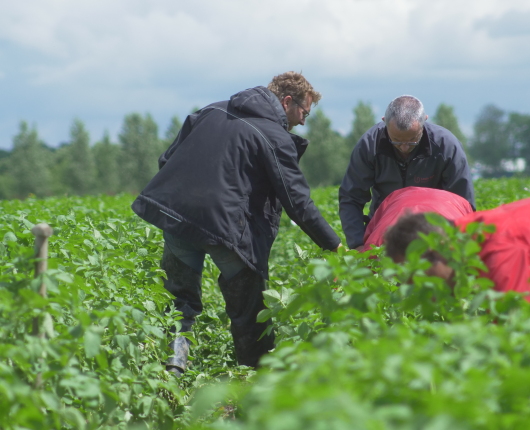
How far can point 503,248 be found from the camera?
237cm

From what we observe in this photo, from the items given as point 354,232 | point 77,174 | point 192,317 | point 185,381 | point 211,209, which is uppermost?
point 211,209

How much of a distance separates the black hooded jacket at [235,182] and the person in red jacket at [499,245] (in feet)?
4.93

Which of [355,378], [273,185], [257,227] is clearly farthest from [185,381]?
[355,378]

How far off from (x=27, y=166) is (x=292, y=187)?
208 feet

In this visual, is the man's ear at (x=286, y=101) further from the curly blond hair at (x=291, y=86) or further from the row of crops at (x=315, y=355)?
the row of crops at (x=315, y=355)

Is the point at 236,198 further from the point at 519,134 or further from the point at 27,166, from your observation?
the point at 519,134

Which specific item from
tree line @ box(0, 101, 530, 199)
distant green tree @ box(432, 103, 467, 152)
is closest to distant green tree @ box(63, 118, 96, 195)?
tree line @ box(0, 101, 530, 199)

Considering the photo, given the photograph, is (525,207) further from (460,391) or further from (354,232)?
(354,232)

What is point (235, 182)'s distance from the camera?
13.0 feet

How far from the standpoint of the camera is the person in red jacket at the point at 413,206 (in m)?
3.65

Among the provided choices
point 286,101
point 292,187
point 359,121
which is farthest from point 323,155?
point 292,187

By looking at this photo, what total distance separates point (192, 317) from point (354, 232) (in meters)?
1.19

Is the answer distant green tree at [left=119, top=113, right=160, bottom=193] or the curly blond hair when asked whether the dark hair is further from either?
distant green tree at [left=119, top=113, right=160, bottom=193]

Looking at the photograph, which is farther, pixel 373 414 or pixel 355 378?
pixel 355 378
